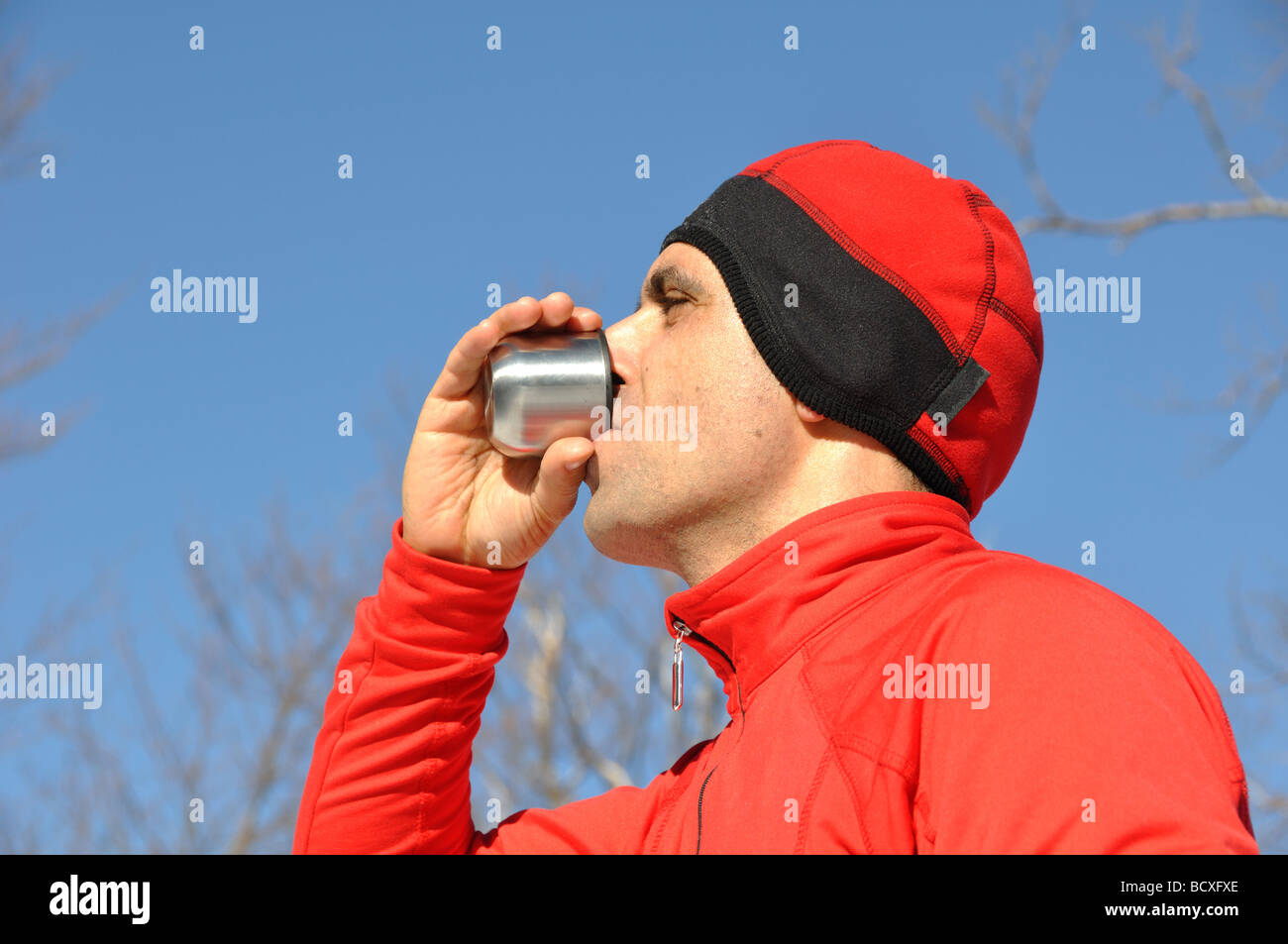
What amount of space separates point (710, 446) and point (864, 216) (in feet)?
2.10

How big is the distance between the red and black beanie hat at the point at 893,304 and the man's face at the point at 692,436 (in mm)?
62

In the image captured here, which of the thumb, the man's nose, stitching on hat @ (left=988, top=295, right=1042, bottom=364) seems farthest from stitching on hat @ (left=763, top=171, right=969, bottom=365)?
the thumb

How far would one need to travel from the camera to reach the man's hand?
2971mm

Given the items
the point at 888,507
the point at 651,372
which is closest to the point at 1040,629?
the point at 888,507

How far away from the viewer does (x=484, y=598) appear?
10.4ft

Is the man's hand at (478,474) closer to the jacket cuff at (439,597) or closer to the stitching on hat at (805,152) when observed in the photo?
the jacket cuff at (439,597)

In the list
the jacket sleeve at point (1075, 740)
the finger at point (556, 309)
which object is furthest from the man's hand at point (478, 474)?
the jacket sleeve at point (1075, 740)

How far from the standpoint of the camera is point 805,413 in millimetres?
2666

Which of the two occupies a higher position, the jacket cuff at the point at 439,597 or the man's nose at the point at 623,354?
the man's nose at the point at 623,354

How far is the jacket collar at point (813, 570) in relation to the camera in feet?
7.94

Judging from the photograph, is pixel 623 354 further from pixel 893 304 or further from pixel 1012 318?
pixel 1012 318

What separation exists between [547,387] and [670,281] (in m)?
0.37

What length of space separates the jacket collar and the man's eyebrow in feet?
2.03
